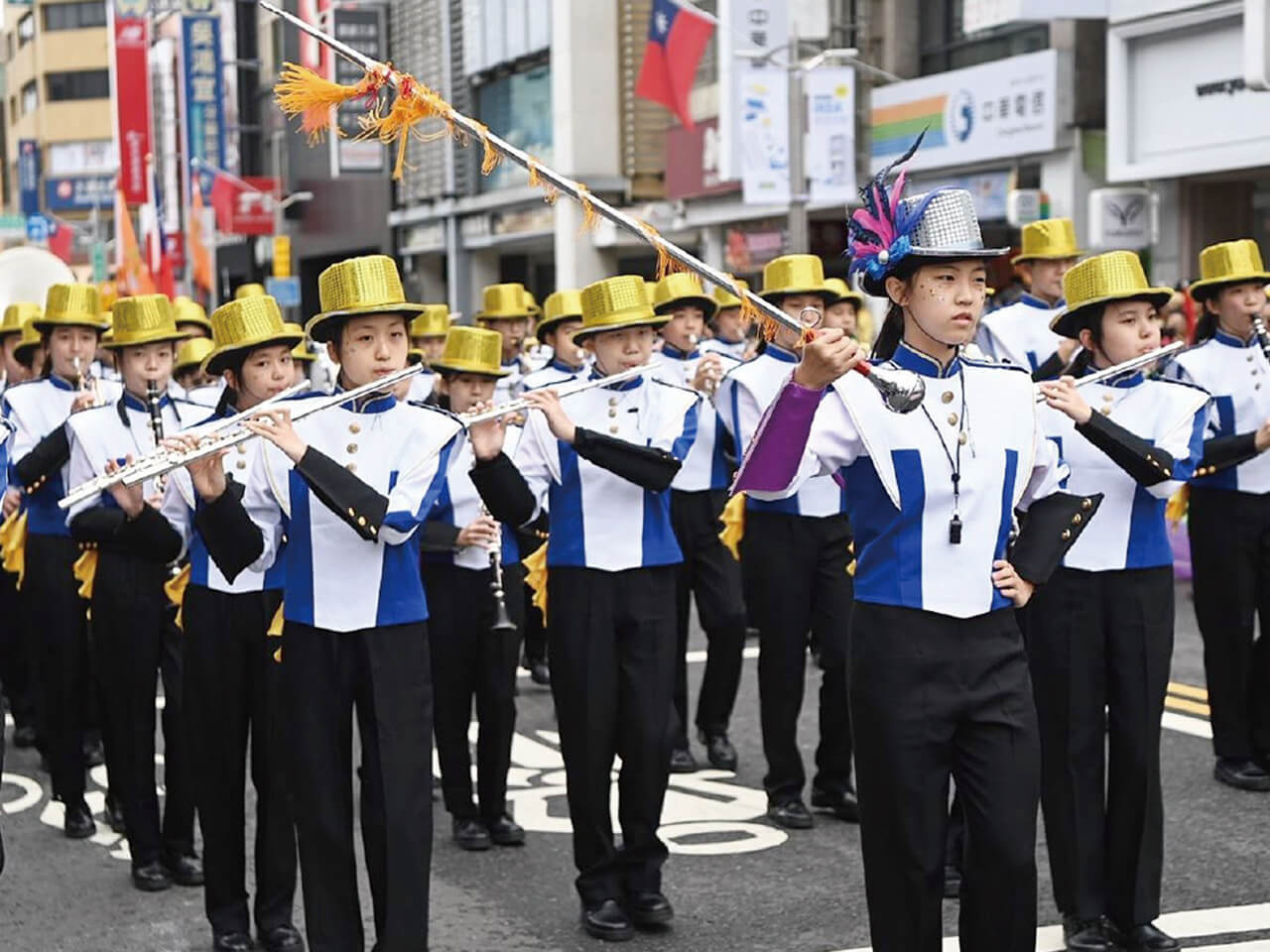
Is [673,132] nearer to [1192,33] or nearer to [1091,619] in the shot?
[1192,33]

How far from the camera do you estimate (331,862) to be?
588 centimetres

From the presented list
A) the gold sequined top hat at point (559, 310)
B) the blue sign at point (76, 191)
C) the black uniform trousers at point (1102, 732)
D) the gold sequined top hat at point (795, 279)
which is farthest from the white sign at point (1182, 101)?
the blue sign at point (76, 191)

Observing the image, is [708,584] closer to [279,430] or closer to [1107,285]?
[1107,285]

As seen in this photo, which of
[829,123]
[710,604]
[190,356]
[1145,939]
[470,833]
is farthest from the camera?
[829,123]

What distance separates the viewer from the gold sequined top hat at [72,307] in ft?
30.9

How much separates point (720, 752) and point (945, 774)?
4.52 meters

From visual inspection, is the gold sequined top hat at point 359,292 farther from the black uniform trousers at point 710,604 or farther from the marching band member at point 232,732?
the black uniform trousers at point 710,604

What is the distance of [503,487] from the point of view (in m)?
6.73

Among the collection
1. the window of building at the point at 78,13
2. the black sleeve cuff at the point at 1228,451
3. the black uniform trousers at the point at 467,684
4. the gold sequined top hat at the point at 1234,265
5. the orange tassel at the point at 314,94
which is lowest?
the black uniform trousers at the point at 467,684

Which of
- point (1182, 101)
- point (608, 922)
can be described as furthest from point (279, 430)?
point (1182, 101)

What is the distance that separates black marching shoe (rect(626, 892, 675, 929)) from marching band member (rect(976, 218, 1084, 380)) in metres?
4.00

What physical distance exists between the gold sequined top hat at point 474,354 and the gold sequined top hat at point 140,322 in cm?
126

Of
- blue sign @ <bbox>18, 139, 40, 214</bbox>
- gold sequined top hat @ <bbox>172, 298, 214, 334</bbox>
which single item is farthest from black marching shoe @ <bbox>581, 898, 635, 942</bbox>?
blue sign @ <bbox>18, 139, 40, 214</bbox>

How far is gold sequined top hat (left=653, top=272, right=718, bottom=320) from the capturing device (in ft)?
35.7
